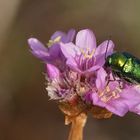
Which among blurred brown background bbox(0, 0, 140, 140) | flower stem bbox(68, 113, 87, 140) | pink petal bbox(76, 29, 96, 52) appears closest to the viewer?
flower stem bbox(68, 113, 87, 140)

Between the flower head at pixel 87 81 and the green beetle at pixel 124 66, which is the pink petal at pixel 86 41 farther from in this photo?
the green beetle at pixel 124 66

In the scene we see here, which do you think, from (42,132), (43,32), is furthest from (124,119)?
(43,32)

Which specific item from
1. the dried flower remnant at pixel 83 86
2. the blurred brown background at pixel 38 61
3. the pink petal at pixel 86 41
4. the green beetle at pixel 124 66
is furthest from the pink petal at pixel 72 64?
the blurred brown background at pixel 38 61

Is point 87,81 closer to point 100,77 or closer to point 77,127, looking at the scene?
point 100,77

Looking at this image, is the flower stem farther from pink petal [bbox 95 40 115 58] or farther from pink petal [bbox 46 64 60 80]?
pink petal [bbox 95 40 115 58]

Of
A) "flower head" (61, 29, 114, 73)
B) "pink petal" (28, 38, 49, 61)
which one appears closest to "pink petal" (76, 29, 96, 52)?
"flower head" (61, 29, 114, 73)
